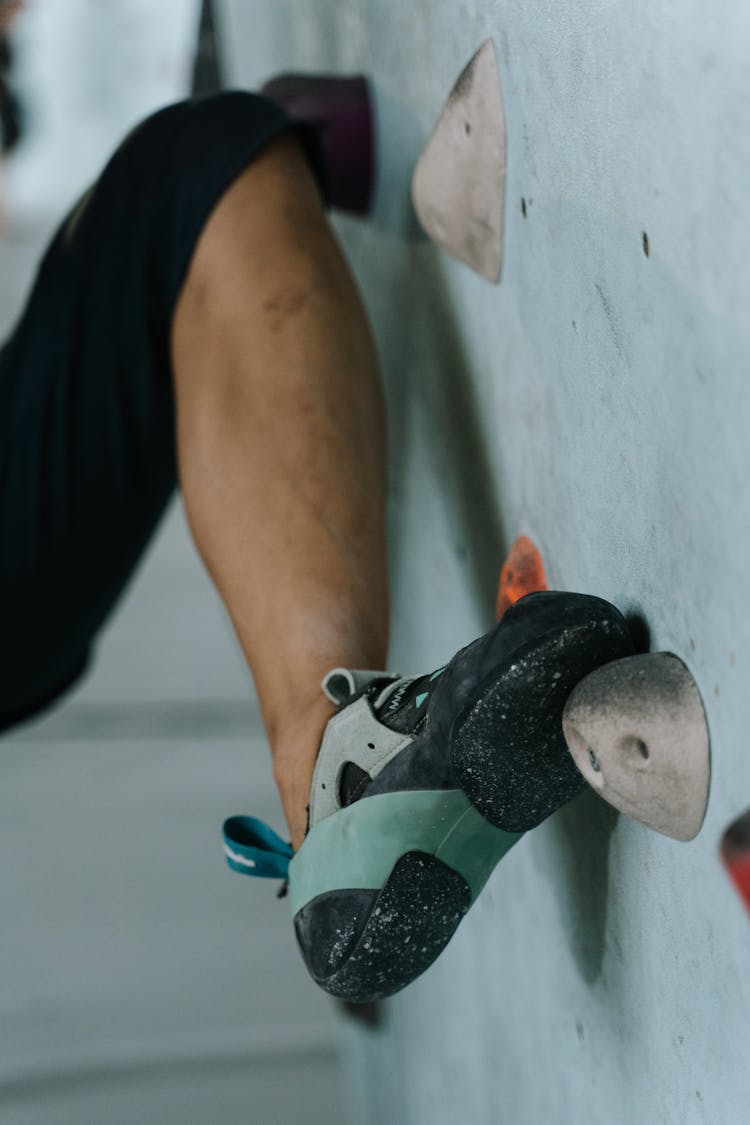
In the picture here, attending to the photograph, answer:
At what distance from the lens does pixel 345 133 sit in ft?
3.12

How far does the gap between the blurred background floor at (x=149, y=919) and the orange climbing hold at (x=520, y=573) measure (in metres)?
0.60

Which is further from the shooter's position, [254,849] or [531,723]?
[254,849]

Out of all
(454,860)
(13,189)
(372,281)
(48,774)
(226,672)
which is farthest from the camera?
(13,189)

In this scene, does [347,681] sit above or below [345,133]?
below

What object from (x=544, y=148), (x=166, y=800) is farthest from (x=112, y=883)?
(x=544, y=148)

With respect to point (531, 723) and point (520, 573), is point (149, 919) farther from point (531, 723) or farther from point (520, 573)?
point (531, 723)

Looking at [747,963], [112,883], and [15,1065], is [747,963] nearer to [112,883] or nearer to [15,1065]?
[15,1065]

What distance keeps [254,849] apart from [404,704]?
0.42 feet

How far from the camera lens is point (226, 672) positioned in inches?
62.6

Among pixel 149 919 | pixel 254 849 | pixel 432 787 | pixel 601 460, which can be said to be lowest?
pixel 149 919

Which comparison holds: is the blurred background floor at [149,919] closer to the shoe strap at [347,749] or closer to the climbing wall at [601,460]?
the climbing wall at [601,460]

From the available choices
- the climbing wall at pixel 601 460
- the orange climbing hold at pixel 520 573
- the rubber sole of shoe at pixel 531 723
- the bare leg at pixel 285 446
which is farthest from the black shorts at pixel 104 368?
the rubber sole of shoe at pixel 531 723

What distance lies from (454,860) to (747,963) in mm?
149

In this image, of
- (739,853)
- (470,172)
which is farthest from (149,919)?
(739,853)
